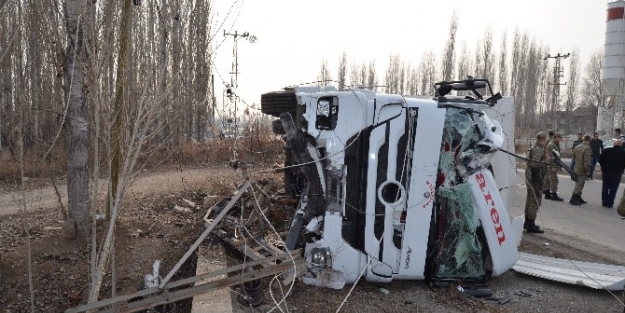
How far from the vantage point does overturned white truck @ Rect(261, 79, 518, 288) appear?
4.19 metres

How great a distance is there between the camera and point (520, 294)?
4488 mm

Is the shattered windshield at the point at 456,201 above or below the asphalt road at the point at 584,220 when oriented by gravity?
above

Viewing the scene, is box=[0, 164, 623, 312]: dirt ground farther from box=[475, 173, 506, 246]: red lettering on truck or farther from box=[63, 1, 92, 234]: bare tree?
box=[475, 173, 506, 246]: red lettering on truck

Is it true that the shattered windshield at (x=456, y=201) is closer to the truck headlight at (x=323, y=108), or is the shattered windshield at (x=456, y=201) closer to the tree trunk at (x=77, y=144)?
the truck headlight at (x=323, y=108)

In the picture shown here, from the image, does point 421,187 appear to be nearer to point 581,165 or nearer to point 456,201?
point 456,201

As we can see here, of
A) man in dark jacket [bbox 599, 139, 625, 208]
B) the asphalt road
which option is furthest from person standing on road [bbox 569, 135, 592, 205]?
man in dark jacket [bbox 599, 139, 625, 208]

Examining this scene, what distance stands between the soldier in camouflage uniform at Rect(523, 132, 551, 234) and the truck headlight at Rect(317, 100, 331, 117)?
161 inches

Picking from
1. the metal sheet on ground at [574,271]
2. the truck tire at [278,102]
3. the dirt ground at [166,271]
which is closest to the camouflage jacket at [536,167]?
the dirt ground at [166,271]

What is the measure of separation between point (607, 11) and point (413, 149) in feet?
81.7

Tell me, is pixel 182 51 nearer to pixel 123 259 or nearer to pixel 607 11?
pixel 123 259

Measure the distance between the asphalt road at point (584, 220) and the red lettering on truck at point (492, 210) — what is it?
1.42 metres

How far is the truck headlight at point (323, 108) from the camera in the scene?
425 cm

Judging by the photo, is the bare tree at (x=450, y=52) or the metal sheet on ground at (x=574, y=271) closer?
the metal sheet on ground at (x=574, y=271)

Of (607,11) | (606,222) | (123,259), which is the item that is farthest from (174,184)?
(607,11)
